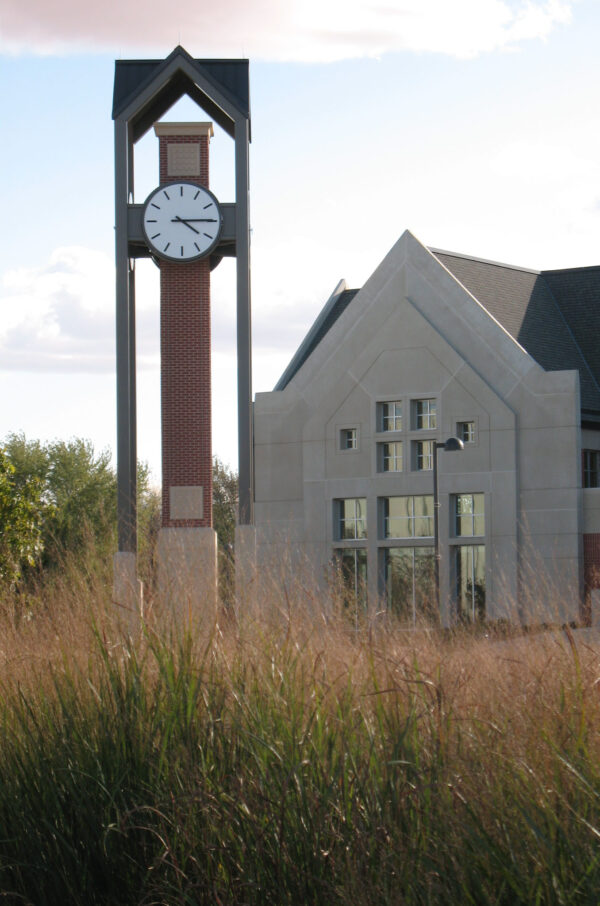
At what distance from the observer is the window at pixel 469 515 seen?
135ft

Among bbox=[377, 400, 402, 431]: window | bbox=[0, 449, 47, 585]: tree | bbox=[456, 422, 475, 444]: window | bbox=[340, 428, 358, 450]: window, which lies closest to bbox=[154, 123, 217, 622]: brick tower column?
bbox=[0, 449, 47, 585]: tree

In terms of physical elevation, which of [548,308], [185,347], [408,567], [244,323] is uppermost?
[548,308]

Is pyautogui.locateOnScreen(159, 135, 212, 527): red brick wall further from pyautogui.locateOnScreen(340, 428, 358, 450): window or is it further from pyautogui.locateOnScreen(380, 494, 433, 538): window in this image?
pyautogui.locateOnScreen(340, 428, 358, 450): window

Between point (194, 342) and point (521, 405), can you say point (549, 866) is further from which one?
point (521, 405)

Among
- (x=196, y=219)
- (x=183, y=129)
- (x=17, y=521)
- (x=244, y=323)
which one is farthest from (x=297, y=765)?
(x=183, y=129)

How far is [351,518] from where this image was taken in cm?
4381

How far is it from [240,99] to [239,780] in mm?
26416

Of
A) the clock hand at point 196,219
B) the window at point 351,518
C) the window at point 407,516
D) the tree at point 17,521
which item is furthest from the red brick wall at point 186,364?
the window at point 351,518

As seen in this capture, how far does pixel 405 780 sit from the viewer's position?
5281 mm

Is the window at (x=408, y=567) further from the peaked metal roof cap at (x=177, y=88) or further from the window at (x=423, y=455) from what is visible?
the peaked metal roof cap at (x=177, y=88)

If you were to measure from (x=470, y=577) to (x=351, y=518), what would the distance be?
5.23 meters

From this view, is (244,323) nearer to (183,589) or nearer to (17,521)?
(17,521)

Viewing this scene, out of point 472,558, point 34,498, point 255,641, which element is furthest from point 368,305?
point 255,641

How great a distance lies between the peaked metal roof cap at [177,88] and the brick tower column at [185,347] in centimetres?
65
